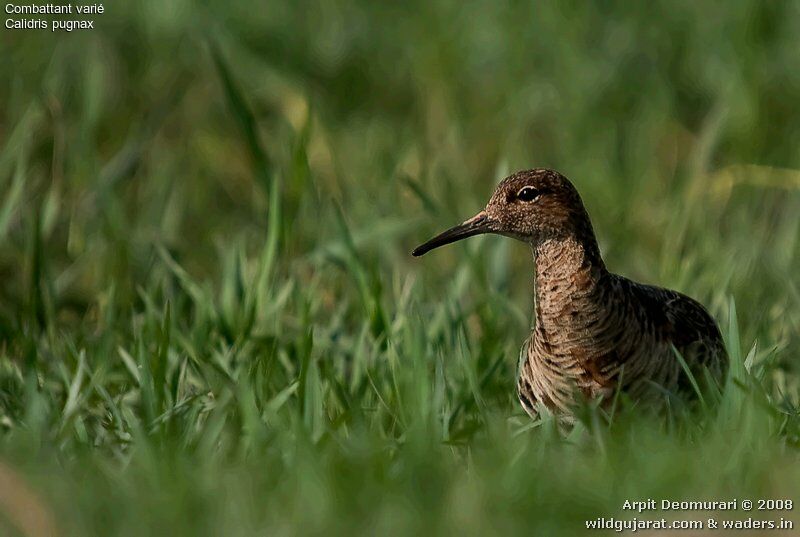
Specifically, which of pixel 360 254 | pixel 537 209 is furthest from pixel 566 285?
pixel 360 254

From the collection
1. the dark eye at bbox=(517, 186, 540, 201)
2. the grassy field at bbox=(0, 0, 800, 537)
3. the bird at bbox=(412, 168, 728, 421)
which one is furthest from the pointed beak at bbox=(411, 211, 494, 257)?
the grassy field at bbox=(0, 0, 800, 537)

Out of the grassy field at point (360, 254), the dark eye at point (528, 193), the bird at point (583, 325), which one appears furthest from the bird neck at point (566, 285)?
the grassy field at point (360, 254)

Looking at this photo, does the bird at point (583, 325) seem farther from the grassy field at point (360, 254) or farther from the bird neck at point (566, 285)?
the grassy field at point (360, 254)

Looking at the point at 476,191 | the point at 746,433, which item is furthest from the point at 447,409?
the point at 476,191

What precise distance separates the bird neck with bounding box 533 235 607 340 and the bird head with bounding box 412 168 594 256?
36 millimetres

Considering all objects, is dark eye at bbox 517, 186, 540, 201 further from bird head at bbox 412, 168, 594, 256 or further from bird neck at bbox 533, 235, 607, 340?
bird neck at bbox 533, 235, 607, 340

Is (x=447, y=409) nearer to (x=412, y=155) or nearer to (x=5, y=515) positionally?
(x=5, y=515)

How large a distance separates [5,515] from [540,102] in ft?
15.6

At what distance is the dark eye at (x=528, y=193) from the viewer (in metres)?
4.76

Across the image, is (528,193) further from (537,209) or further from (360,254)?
(360,254)

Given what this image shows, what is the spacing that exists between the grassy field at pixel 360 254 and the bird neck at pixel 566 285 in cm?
29

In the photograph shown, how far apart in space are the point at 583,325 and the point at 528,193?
1.56 ft

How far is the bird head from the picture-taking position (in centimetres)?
475

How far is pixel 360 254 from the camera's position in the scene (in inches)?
234
